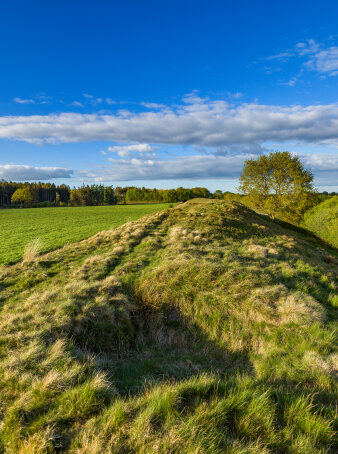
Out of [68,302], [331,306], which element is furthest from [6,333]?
[331,306]

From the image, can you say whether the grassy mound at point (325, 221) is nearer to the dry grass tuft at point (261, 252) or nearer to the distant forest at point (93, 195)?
the dry grass tuft at point (261, 252)

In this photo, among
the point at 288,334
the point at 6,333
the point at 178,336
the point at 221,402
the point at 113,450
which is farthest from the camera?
the point at 178,336

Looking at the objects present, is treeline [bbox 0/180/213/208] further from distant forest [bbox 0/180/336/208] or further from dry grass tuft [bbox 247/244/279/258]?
dry grass tuft [bbox 247/244/279/258]

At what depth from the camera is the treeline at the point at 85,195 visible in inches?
4695

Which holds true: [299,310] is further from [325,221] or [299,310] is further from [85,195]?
[85,195]

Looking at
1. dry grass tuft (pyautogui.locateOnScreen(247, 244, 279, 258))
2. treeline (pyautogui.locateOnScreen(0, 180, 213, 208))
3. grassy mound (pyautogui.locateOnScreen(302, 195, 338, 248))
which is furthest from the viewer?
treeline (pyautogui.locateOnScreen(0, 180, 213, 208))

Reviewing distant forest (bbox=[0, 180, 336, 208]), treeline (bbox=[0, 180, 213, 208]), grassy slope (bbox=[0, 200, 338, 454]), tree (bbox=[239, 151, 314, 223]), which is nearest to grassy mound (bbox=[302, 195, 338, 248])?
tree (bbox=[239, 151, 314, 223])

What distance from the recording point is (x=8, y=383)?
4.48 metres

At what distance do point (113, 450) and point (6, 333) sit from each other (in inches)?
206

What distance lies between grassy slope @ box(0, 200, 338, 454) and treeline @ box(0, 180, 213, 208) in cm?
10892

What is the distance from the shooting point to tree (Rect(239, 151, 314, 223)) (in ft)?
132

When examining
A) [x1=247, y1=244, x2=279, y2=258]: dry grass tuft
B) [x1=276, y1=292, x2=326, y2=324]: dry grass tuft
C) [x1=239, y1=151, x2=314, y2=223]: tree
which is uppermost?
[x1=239, y1=151, x2=314, y2=223]: tree

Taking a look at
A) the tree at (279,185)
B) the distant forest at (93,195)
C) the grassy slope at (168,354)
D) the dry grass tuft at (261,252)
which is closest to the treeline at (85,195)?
the distant forest at (93,195)

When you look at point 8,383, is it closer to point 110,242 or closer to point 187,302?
point 187,302
